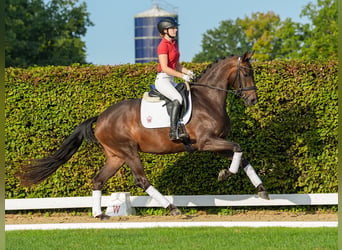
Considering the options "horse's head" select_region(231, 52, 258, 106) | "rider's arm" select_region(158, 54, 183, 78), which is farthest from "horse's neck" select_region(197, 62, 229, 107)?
"rider's arm" select_region(158, 54, 183, 78)

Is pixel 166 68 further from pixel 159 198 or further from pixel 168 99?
pixel 159 198

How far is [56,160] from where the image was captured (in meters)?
9.48

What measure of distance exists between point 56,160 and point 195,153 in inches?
94.3

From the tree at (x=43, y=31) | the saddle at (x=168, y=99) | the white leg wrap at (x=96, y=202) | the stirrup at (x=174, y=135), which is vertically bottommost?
the white leg wrap at (x=96, y=202)

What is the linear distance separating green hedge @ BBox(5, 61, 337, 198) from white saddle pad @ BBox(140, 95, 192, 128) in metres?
1.69

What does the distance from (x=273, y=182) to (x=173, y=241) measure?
12.3 ft

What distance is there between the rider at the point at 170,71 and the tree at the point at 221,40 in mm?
76971

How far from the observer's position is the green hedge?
33.6ft

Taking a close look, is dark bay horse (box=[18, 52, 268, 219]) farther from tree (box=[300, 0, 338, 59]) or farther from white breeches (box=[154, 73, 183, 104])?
tree (box=[300, 0, 338, 59])

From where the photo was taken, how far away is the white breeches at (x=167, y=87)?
8.48 metres

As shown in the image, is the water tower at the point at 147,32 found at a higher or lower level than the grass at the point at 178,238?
higher

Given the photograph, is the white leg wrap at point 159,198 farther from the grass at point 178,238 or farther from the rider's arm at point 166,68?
the rider's arm at point 166,68

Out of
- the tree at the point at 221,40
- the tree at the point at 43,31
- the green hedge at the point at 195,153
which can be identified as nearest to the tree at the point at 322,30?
the tree at the point at 43,31

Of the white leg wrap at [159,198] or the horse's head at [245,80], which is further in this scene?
the white leg wrap at [159,198]
